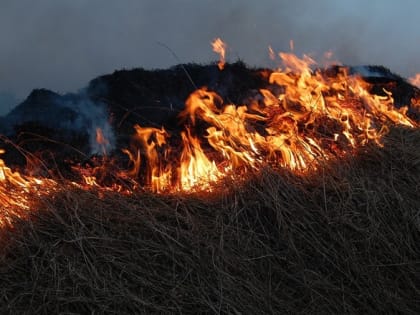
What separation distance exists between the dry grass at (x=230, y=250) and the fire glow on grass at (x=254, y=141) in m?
0.32

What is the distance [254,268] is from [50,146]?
366cm

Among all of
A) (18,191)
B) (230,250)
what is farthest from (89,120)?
(230,250)

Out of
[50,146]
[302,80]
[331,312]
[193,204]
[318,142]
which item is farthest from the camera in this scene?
[50,146]

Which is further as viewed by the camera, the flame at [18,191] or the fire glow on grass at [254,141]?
the fire glow on grass at [254,141]

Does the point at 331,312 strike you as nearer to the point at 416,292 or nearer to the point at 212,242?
the point at 416,292

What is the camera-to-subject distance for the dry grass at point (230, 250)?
2691mm

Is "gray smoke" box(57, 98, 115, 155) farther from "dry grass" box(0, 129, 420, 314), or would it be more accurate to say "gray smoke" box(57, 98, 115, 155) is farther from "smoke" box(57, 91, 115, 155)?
"dry grass" box(0, 129, 420, 314)

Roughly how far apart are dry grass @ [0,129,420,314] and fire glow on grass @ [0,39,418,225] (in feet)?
1.05

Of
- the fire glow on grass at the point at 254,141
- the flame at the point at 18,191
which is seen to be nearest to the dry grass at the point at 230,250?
the flame at the point at 18,191

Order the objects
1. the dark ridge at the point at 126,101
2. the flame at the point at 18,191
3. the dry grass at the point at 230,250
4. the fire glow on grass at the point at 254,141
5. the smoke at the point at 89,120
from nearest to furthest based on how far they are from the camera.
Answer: the dry grass at the point at 230,250 → the flame at the point at 18,191 → the fire glow on grass at the point at 254,141 → the dark ridge at the point at 126,101 → the smoke at the point at 89,120

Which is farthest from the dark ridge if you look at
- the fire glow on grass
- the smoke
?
the fire glow on grass

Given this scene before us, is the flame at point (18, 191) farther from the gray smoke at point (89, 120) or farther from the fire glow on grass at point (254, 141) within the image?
the gray smoke at point (89, 120)

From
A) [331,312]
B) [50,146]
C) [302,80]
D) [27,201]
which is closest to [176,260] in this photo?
[331,312]

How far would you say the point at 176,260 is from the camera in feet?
9.52
